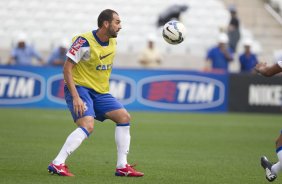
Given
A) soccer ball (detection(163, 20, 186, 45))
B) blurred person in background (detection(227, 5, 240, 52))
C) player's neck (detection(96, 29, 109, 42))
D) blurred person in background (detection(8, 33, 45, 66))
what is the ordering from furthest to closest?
blurred person in background (detection(227, 5, 240, 52)), blurred person in background (detection(8, 33, 45, 66)), soccer ball (detection(163, 20, 186, 45)), player's neck (detection(96, 29, 109, 42))

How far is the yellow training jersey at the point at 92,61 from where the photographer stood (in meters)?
9.82

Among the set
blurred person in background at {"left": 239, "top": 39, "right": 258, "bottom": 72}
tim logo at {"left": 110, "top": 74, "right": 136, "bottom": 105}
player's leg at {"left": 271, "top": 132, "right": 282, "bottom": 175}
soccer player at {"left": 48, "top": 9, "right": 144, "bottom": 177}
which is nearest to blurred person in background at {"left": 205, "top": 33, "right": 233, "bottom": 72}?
blurred person in background at {"left": 239, "top": 39, "right": 258, "bottom": 72}

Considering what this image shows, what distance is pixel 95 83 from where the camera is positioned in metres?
10.0

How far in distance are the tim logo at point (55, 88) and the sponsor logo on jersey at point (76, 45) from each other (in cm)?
1288

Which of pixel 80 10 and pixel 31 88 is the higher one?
pixel 80 10

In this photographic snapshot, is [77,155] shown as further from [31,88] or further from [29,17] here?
[29,17]

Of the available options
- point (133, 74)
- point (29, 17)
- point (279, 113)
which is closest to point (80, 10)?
point (29, 17)

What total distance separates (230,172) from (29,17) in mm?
19107

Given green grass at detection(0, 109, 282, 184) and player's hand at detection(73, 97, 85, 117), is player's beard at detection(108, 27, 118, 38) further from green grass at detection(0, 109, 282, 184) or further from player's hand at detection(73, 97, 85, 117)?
green grass at detection(0, 109, 282, 184)

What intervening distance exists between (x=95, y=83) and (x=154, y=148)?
3891 mm

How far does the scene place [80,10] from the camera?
28.9 metres

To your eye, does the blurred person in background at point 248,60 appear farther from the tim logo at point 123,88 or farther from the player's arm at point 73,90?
the player's arm at point 73,90

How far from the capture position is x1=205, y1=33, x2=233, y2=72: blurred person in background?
24.0 metres

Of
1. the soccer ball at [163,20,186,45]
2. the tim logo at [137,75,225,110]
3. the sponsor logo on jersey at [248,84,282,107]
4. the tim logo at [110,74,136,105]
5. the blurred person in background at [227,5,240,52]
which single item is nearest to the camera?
the soccer ball at [163,20,186,45]
